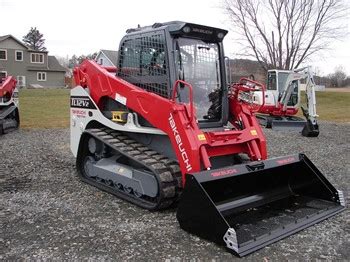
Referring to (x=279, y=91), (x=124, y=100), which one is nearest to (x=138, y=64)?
(x=124, y=100)

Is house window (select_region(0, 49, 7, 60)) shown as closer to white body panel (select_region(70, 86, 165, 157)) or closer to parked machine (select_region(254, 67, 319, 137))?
parked machine (select_region(254, 67, 319, 137))

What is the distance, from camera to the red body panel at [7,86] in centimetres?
1199

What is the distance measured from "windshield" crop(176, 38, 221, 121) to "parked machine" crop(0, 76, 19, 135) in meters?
7.93

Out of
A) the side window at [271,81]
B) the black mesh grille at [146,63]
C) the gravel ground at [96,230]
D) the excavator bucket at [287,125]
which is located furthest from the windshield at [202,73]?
the side window at [271,81]

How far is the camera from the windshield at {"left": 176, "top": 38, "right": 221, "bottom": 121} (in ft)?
18.7

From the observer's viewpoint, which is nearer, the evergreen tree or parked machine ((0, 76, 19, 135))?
parked machine ((0, 76, 19, 135))

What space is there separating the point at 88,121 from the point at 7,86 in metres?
6.59

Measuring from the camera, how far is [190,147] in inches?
193

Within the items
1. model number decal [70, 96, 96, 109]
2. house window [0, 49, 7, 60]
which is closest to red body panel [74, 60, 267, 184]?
model number decal [70, 96, 96, 109]

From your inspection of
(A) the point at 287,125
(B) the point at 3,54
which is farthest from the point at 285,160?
(B) the point at 3,54

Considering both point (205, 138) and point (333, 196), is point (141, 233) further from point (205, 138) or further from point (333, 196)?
point (333, 196)

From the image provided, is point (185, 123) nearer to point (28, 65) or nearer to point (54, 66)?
point (28, 65)

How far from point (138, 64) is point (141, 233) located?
8.52 feet

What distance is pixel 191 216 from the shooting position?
439 cm
